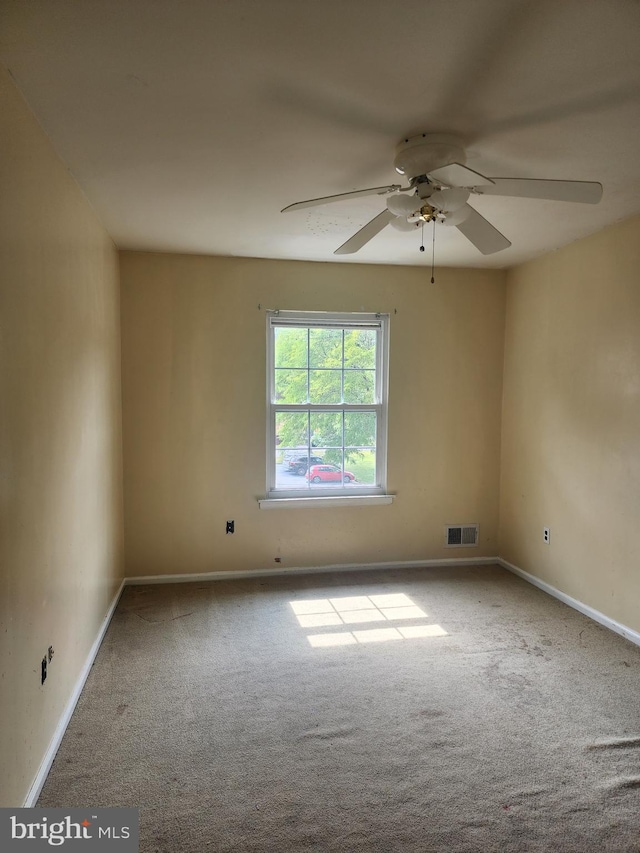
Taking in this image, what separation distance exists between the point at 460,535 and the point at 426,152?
3.11 meters

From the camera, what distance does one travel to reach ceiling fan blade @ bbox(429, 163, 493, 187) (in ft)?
5.73

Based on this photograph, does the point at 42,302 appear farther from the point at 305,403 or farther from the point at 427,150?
the point at 305,403

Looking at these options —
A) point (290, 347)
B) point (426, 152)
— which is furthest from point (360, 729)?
point (290, 347)

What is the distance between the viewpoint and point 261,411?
3.89 m

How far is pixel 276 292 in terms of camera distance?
386cm

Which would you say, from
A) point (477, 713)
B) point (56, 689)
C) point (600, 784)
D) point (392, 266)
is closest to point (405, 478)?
point (392, 266)

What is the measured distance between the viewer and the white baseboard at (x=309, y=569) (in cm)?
379

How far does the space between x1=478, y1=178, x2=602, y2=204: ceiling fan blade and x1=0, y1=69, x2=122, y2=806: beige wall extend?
5.44 ft

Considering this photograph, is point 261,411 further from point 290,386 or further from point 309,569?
point 309,569

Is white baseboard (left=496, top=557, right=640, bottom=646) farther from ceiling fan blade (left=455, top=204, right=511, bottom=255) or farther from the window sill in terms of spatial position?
ceiling fan blade (left=455, top=204, right=511, bottom=255)

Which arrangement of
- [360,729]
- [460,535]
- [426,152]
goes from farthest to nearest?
1. [460,535]
2. [360,729]
3. [426,152]

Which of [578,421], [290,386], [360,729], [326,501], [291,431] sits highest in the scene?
[290,386]

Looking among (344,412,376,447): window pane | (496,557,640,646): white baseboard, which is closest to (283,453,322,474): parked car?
(344,412,376,447): window pane

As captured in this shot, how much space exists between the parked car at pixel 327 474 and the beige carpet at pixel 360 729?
0.99 metres
